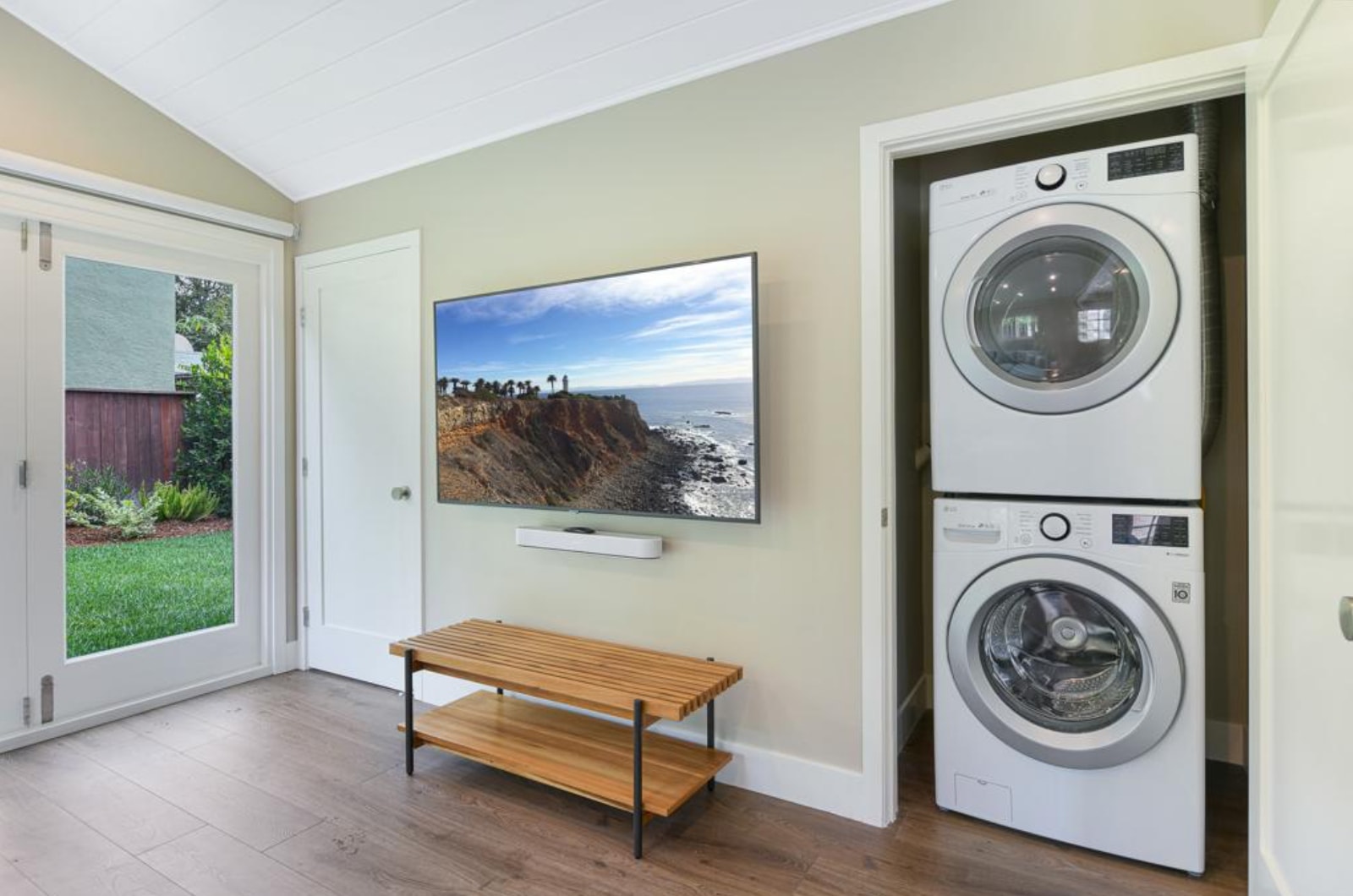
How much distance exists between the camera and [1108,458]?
6.12ft

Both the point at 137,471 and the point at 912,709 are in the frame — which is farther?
the point at 137,471

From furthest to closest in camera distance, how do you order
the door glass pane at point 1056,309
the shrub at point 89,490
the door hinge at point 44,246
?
the shrub at point 89,490 < the door hinge at point 44,246 < the door glass pane at point 1056,309

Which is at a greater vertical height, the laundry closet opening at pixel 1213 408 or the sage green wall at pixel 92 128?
the sage green wall at pixel 92 128

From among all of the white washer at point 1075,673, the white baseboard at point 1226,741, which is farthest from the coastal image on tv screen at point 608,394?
the white baseboard at point 1226,741

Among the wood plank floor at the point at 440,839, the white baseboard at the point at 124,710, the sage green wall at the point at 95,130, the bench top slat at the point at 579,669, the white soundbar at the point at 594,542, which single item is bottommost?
the wood plank floor at the point at 440,839

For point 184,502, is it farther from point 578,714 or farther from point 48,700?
point 578,714

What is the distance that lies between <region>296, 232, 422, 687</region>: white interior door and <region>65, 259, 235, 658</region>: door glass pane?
0.37 metres

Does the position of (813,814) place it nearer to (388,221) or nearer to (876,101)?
(876,101)

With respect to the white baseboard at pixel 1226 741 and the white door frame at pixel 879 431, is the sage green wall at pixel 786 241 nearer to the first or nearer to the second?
the white door frame at pixel 879 431

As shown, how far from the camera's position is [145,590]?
3053 mm

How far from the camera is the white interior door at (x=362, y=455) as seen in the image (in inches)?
124

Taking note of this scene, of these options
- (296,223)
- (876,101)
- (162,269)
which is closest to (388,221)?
(296,223)

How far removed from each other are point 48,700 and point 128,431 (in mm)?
1095

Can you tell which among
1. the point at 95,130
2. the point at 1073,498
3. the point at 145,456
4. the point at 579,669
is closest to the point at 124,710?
the point at 145,456
